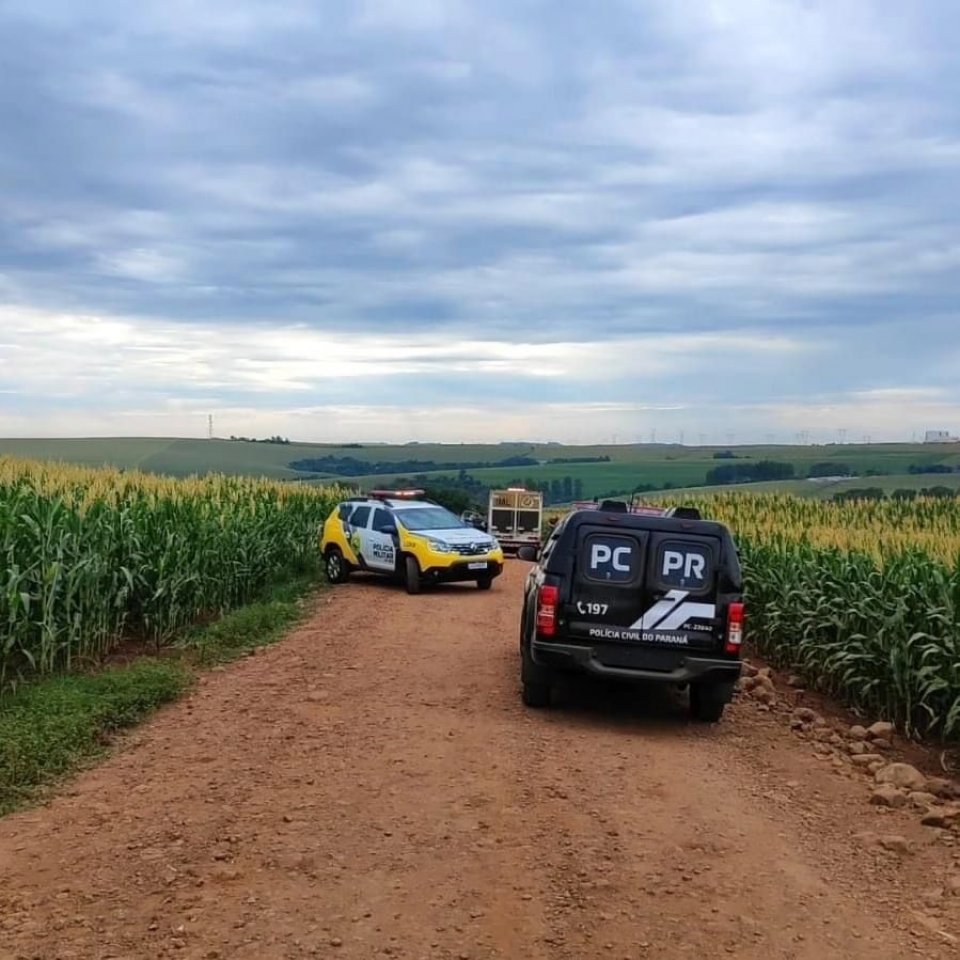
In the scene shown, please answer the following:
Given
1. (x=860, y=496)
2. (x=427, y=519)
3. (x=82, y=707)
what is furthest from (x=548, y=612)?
(x=860, y=496)

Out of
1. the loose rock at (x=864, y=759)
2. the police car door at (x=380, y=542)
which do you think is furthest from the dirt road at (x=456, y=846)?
the police car door at (x=380, y=542)

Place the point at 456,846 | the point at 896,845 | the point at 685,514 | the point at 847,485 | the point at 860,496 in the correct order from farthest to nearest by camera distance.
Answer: the point at 847,485
the point at 860,496
the point at 685,514
the point at 896,845
the point at 456,846

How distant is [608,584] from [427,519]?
12873mm

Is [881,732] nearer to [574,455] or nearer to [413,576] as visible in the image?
[413,576]

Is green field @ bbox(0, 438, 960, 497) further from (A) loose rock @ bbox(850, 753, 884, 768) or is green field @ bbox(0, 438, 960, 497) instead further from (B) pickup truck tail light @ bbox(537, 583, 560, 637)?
(A) loose rock @ bbox(850, 753, 884, 768)

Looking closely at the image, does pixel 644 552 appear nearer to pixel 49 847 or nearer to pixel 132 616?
pixel 49 847

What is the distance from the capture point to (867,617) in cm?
1230

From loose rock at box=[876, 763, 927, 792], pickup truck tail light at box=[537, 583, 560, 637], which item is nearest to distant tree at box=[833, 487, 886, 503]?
pickup truck tail light at box=[537, 583, 560, 637]

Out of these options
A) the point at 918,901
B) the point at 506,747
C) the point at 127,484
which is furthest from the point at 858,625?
the point at 127,484

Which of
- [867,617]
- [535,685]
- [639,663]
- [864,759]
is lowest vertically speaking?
[864,759]

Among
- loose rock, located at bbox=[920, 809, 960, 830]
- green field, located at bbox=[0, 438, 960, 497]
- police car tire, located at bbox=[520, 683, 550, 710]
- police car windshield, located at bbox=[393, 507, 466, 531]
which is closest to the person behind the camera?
loose rock, located at bbox=[920, 809, 960, 830]

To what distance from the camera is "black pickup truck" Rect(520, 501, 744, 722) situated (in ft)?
34.8

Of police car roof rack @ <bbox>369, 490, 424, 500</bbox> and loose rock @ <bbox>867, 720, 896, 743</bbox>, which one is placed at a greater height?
police car roof rack @ <bbox>369, 490, 424, 500</bbox>

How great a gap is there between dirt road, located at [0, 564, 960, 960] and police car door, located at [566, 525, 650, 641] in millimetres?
992
